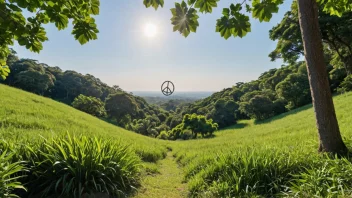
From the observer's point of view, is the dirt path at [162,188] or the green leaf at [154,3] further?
the dirt path at [162,188]

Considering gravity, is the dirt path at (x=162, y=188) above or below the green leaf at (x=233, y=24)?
below

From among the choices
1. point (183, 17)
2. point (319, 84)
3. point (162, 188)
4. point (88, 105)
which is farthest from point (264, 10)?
point (88, 105)

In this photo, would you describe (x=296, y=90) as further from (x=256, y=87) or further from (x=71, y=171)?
(x=71, y=171)

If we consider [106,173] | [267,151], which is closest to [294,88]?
[267,151]

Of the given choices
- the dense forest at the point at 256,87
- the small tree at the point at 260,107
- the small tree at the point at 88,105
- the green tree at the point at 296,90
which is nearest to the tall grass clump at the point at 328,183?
the dense forest at the point at 256,87

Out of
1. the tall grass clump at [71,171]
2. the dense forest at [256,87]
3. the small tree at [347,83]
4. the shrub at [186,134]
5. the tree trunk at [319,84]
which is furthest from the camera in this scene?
the shrub at [186,134]

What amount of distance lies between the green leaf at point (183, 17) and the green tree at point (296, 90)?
39040 millimetres

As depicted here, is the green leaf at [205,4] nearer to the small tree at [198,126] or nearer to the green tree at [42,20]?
the green tree at [42,20]

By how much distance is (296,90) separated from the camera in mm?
37781

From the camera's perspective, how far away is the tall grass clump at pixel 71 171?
14.5 feet

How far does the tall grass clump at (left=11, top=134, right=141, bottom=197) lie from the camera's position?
174 inches

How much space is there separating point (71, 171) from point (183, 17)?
346 centimetres

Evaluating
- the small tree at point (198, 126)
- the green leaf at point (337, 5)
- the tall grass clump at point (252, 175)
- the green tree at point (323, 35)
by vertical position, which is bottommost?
the small tree at point (198, 126)

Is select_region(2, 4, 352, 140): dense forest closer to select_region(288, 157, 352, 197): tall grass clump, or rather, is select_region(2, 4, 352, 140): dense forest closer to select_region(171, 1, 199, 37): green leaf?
select_region(288, 157, 352, 197): tall grass clump
